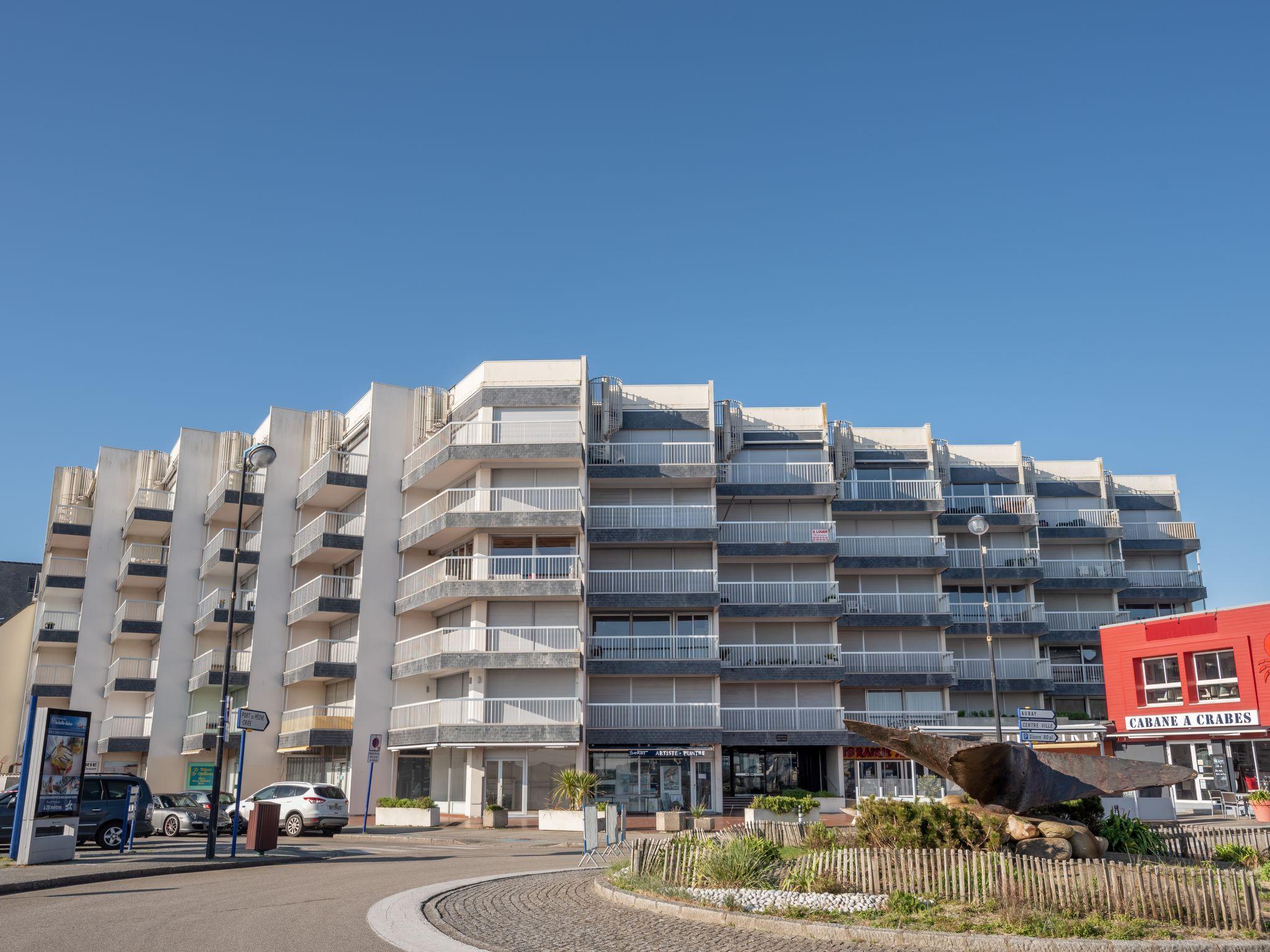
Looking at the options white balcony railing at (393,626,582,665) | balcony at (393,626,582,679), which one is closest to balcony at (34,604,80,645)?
balcony at (393,626,582,679)

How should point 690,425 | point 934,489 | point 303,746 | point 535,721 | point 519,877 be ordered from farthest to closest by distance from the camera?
point 934,489 < point 690,425 < point 303,746 < point 535,721 < point 519,877

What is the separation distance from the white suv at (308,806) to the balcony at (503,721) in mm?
8566

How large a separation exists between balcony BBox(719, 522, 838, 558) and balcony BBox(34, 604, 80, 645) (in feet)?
103

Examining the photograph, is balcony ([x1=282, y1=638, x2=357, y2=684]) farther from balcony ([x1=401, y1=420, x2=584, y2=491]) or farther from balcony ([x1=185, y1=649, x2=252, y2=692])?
balcony ([x1=401, y1=420, x2=584, y2=491])

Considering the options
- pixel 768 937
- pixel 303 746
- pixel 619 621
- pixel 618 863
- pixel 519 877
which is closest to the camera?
pixel 768 937

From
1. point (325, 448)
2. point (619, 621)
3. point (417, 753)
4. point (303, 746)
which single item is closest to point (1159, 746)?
point (619, 621)

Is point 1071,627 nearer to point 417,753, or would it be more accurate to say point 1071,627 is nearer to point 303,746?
point 417,753

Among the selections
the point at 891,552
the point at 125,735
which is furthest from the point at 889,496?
the point at 125,735

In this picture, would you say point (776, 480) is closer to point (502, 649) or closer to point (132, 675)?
point (502, 649)

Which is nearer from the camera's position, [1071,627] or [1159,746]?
[1159,746]

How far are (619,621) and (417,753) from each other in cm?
919

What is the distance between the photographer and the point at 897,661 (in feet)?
160

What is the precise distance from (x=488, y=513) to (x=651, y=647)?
8566 mm

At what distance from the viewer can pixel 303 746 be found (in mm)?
41594
